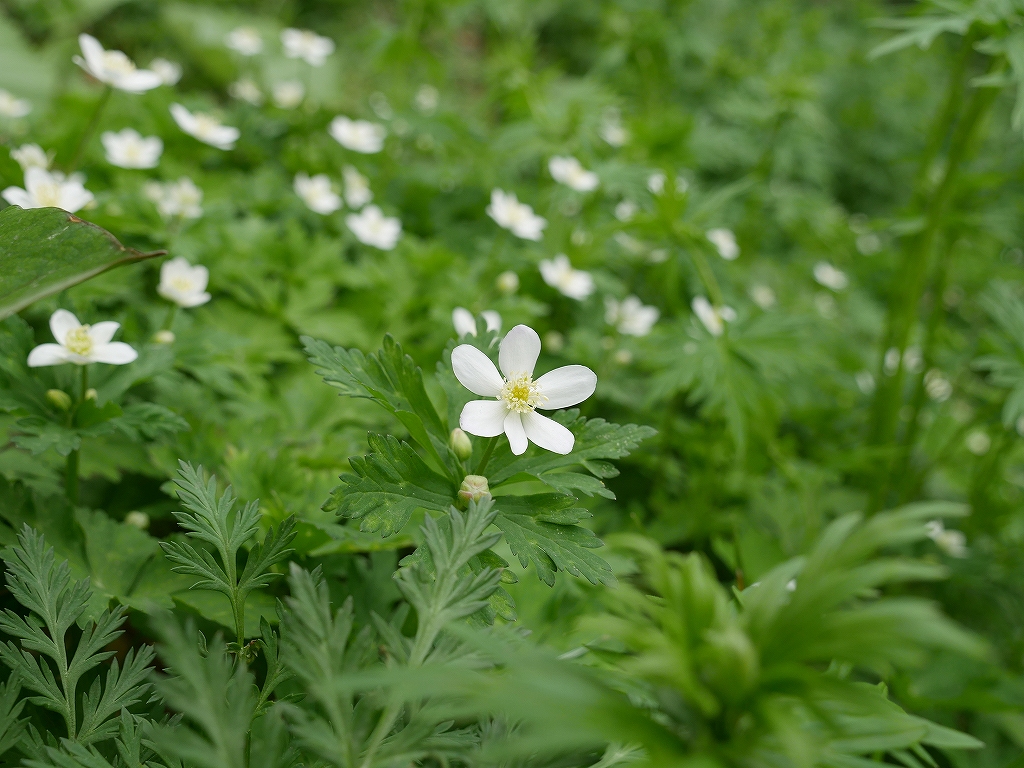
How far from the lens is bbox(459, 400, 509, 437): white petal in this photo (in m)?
1.14

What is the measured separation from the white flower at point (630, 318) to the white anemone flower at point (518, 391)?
1374 mm

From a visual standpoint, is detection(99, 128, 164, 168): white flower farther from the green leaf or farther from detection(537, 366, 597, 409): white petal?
detection(537, 366, 597, 409): white petal

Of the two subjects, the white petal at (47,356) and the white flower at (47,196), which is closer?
the white petal at (47,356)

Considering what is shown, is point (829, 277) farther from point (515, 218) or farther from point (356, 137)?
point (356, 137)

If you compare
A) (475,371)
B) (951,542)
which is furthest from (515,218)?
(951,542)

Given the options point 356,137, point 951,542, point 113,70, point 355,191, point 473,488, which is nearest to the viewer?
point 473,488

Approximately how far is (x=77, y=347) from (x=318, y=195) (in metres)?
1.63

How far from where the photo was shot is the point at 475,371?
1.20 metres

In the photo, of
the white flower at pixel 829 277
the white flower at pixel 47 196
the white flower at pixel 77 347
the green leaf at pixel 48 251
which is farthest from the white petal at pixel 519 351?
the white flower at pixel 829 277

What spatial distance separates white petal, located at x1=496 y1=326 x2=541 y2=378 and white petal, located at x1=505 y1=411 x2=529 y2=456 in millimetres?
88

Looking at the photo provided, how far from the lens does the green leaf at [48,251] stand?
1.19 m

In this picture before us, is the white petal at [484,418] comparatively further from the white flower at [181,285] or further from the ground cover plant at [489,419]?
the white flower at [181,285]

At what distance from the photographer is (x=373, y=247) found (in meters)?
3.00

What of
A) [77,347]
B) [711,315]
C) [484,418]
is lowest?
[711,315]
